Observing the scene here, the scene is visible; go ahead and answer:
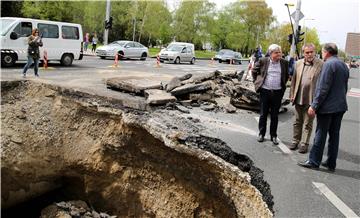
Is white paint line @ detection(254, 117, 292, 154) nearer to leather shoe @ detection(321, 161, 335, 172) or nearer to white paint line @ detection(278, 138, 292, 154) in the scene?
white paint line @ detection(278, 138, 292, 154)

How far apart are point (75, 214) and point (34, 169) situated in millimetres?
868

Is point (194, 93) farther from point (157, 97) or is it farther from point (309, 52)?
point (309, 52)

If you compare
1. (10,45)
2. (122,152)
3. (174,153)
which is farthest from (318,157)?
(10,45)

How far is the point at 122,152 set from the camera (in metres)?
5.75

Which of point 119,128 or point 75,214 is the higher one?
point 119,128

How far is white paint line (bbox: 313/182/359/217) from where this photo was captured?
4.95m

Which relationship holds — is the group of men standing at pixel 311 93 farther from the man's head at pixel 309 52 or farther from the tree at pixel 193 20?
the tree at pixel 193 20

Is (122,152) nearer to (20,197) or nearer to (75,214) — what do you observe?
(75,214)

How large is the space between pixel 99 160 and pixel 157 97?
4649 millimetres

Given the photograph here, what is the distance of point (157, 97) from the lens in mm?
10391

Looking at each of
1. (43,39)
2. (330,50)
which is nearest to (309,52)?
(330,50)

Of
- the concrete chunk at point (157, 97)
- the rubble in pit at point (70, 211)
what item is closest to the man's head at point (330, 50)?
the rubble in pit at point (70, 211)

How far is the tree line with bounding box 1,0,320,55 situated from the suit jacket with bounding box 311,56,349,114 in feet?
116

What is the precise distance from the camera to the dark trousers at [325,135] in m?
6.30
